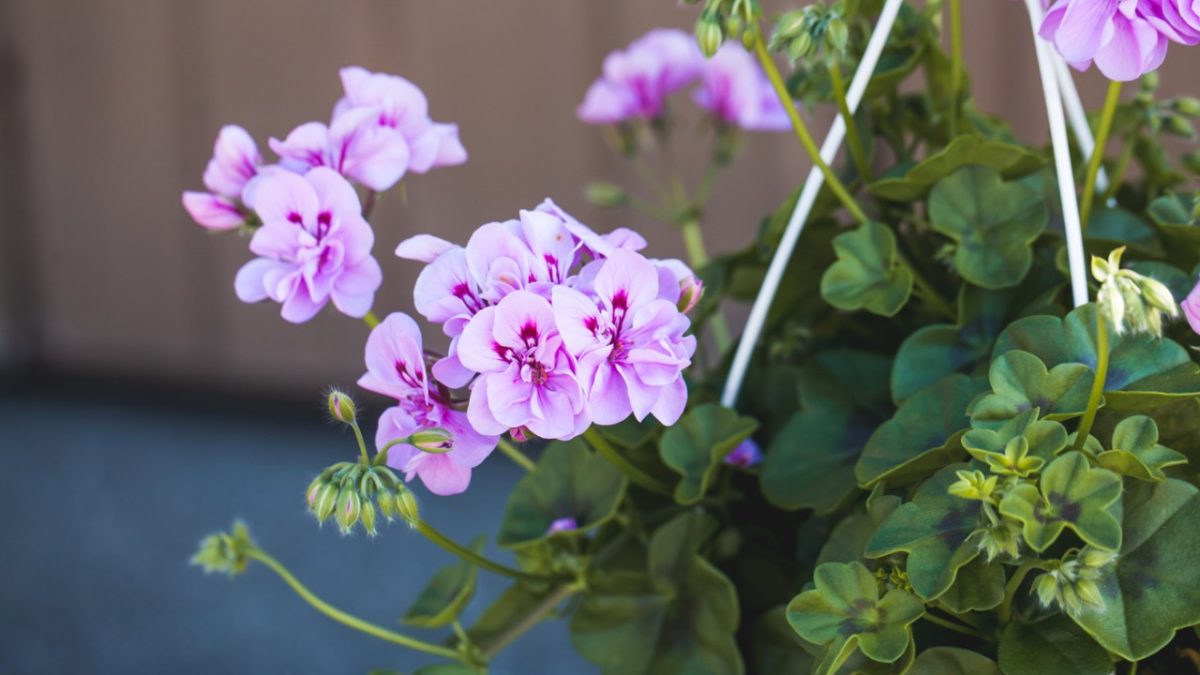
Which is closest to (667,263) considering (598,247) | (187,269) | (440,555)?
(598,247)

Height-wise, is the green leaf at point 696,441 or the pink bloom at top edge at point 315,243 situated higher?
the pink bloom at top edge at point 315,243

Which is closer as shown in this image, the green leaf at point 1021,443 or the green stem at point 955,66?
the green leaf at point 1021,443

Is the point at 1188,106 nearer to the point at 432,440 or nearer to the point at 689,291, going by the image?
the point at 689,291

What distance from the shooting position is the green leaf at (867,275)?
0.57 m

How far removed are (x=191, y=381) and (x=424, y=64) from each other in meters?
0.90

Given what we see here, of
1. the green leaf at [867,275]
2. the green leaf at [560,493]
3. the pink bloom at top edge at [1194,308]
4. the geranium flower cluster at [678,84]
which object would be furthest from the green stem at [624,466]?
the geranium flower cluster at [678,84]

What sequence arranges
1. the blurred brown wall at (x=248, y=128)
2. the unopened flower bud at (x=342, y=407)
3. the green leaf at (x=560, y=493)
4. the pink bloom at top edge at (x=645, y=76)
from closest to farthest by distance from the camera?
1. the unopened flower bud at (x=342, y=407)
2. the green leaf at (x=560, y=493)
3. the pink bloom at top edge at (x=645, y=76)
4. the blurred brown wall at (x=248, y=128)

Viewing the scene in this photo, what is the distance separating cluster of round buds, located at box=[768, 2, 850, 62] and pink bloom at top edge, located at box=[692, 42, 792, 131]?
326 mm

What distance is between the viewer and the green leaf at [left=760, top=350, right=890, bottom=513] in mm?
574

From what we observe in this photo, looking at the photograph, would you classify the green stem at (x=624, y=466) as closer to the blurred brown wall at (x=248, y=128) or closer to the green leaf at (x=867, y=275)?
the green leaf at (x=867, y=275)

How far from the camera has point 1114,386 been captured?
0.49 metres

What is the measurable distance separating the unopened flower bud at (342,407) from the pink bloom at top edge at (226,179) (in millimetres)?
135

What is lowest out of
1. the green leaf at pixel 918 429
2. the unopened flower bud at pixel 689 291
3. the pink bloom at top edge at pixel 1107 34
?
the green leaf at pixel 918 429

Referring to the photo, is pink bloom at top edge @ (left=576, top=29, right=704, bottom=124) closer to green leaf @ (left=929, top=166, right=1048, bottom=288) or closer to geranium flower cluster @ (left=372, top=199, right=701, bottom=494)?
green leaf @ (left=929, top=166, right=1048, bottom=288)
